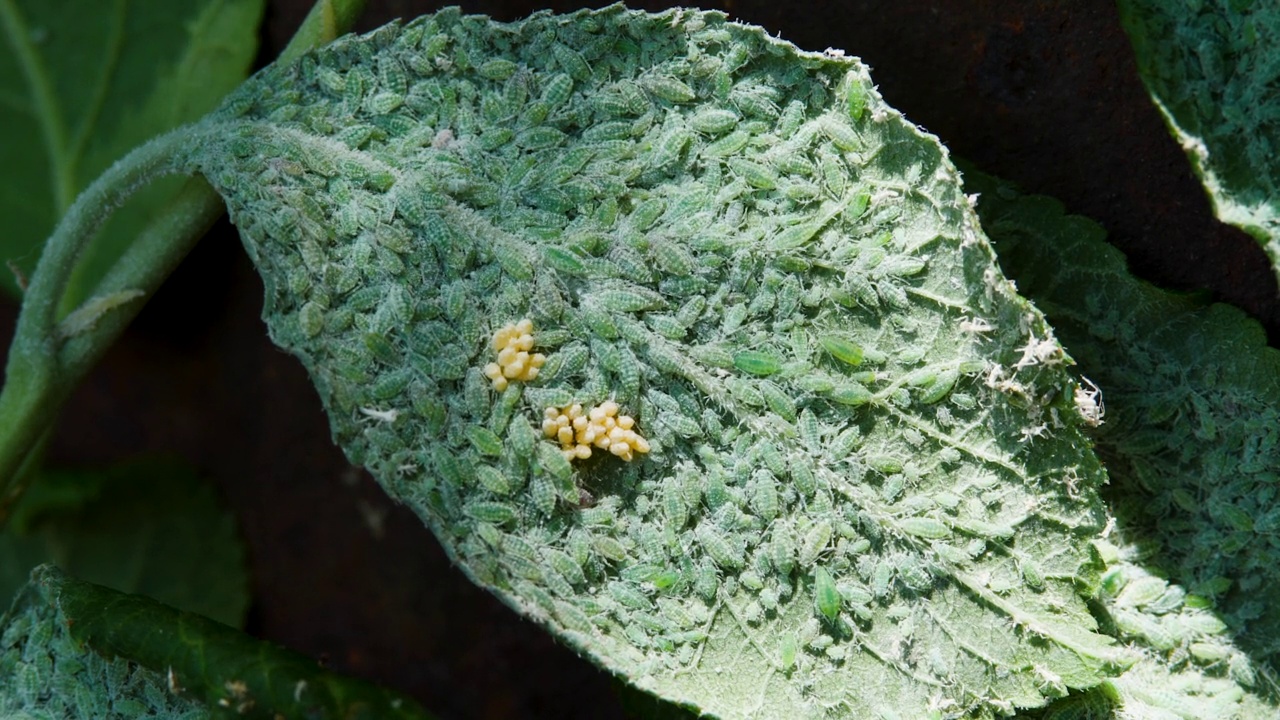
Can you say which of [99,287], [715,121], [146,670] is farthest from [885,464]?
→ [99,287]

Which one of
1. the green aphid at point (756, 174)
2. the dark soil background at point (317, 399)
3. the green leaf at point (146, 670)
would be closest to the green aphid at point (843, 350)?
the green aphid at point (756, 174)

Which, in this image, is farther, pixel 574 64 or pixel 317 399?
pixel 317 399

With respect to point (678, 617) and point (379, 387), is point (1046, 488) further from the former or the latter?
point (379, 387)

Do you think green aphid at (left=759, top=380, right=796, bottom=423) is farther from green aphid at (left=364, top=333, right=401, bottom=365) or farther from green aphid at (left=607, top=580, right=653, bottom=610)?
green aphid at (left=364, top=333, right=401, bottom=365)

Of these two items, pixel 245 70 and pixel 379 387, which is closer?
pixel 379 387

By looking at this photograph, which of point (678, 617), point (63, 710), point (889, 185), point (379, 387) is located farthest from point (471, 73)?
point (63, 710)

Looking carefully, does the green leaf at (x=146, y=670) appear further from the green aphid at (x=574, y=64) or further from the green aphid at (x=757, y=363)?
the green aphid at (x=574, y=64)

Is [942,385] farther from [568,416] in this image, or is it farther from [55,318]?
[55,318]
